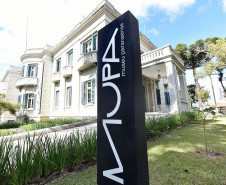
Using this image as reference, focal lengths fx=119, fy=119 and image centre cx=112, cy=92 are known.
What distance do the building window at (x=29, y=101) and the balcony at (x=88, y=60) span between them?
928 cm

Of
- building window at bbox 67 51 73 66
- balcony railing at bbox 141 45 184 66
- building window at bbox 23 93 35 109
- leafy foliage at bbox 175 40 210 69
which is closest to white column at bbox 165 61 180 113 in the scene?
balcony railing at bbox 141 45 184 66

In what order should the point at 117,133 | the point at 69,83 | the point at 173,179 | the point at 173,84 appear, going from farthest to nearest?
the point at 69,83 < the point at 173,84 < the point at 173,179 < the point at 117,133

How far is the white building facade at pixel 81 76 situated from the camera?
952 centimetres

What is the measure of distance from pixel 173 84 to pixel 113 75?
328 inches

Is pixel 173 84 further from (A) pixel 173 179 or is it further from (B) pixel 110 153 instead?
(B) pixel 110 153

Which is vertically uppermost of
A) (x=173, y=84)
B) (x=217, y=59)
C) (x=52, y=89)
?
(x=217, y=59)

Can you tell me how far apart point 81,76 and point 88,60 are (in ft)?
7.45

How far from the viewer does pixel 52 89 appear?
14.8 m

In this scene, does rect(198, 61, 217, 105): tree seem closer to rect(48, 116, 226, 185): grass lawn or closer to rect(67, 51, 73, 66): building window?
rect(48, 116, 226, 185): grass lawn

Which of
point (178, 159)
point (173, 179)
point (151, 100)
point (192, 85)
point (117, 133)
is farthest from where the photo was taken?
point (192, 85)

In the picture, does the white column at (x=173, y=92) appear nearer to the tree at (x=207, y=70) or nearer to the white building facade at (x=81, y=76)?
the white building facade at (x=81, y=76)

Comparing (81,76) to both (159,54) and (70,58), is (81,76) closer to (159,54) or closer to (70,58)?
(70,58)

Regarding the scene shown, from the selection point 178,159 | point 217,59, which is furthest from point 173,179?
point 217,59

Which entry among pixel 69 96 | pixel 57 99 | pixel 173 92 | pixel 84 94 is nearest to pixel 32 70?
pixel 57 99
